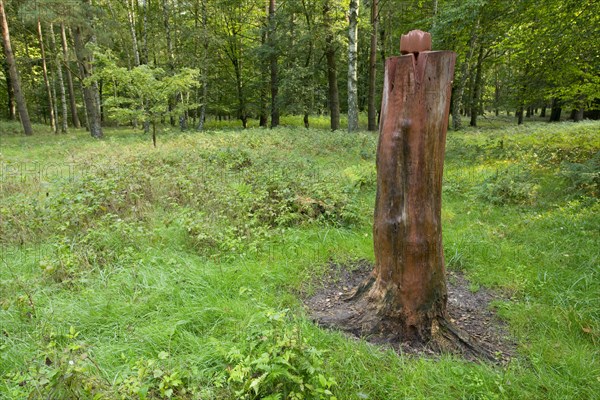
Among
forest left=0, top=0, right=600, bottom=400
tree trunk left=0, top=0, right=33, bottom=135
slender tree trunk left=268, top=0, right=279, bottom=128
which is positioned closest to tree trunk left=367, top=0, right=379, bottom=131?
slender tree trunk left=268, top=0, right=279, bottom=128

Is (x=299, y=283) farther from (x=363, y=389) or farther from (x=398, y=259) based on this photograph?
(x=363, y=389)

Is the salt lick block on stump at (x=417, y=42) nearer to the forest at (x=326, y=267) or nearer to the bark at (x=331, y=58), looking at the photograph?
the forest at (x=326, y=267)

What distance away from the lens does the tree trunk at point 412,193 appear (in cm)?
286

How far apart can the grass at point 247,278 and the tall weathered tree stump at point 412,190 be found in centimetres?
47

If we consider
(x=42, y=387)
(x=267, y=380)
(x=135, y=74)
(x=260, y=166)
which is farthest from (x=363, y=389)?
(x=135, y=74)

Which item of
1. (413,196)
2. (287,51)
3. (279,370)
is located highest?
(287,51)

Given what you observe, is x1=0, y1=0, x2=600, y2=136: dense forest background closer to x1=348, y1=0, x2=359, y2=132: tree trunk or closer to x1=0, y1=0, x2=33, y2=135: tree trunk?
x1=348, y1=0, x2=359, y2=132: tree trunk

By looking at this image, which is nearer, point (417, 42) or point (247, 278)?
point (417, 42)

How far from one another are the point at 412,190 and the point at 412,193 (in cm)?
3

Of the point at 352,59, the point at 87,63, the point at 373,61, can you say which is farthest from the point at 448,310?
the point at 87,63

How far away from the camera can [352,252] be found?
4.62 m

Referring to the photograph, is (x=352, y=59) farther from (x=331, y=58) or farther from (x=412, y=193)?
(x=412, y=193)

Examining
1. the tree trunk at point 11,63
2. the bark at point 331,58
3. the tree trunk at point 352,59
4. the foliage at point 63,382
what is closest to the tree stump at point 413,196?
the foliage at point 63,382

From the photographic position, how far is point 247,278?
151 inches
